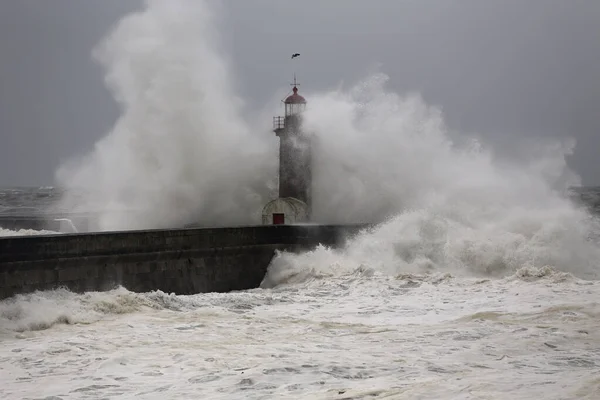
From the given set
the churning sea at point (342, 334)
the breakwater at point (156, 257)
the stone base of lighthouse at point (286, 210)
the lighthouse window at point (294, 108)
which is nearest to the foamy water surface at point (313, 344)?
the churning sea at point (342, 334)

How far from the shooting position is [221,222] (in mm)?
18641

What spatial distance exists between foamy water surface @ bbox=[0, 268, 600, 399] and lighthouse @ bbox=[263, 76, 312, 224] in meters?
7.00

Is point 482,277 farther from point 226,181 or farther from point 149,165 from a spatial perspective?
point 149,165

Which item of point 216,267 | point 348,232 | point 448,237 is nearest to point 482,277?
point 448,237

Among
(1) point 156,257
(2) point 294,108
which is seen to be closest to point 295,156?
(2) point 294,108

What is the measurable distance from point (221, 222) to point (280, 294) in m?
7.86

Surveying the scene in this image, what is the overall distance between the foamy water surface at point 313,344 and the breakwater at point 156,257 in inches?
14.6

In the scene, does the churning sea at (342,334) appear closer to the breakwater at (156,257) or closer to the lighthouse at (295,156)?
the breakwater at (156,257)

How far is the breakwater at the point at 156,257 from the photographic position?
29.4ft

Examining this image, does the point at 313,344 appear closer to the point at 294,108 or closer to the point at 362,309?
the point at 362,309

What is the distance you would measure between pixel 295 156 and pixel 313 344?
1068 centimetres

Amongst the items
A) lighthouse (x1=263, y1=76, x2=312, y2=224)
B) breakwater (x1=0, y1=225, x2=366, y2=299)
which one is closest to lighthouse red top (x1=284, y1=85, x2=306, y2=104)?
lighthouse (x1=263, y1=76, x2=312, y2=224)

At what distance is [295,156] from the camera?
17.9m

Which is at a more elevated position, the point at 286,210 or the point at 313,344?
the point at 286,210
